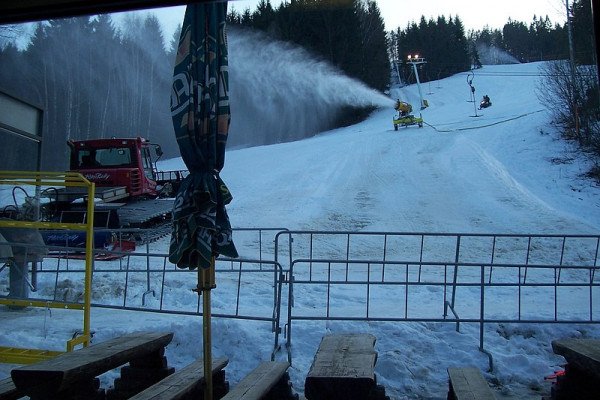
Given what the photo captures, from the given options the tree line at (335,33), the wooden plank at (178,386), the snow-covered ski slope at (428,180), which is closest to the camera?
the wooden plank at (178,386)

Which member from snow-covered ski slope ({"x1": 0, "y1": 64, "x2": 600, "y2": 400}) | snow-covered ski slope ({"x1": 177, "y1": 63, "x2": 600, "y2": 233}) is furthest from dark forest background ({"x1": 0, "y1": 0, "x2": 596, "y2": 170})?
snow-covered ski slope ({"x1": 0, "y1": 64, "x2": 600, "y2": 400})

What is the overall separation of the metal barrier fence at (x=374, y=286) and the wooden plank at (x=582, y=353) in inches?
84.8

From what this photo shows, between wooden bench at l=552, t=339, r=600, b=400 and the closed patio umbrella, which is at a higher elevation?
the closed patio umbrella

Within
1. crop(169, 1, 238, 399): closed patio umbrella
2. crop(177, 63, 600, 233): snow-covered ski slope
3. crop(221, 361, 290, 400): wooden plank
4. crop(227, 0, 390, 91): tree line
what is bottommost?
crop(221, 361, 290, 400): wooden plank

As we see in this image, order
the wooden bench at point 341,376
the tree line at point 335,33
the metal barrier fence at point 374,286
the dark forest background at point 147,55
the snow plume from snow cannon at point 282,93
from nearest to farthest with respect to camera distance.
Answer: the wooden bench at point 341,376
the metal barrier fence at point 374,286
the dark forest background at point 147,55
the tree line at point 335,33
the snow plume from snow cannon at point 282,93

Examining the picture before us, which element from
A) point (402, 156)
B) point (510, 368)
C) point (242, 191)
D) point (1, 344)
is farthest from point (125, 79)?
point (510, 368)

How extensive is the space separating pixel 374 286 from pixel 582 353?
218 inches

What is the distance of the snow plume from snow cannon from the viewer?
25.7 meters

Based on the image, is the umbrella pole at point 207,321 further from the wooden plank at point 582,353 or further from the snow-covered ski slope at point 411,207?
the snow-covered ski slope at point 411,207

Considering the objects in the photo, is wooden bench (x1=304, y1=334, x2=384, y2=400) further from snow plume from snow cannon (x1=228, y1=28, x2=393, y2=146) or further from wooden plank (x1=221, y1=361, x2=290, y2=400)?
snow plume from snow cannon (x1=228, y1=28, x2=393, y2=146)

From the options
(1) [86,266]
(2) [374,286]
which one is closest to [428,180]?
(2) [374,286]

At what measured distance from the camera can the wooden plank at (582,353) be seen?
9.34 ft

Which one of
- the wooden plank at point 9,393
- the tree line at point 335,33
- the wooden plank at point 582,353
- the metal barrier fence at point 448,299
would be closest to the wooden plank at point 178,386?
the wooden plank at point 9,393

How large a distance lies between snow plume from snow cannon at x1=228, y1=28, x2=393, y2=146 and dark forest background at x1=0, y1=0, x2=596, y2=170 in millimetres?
1626
